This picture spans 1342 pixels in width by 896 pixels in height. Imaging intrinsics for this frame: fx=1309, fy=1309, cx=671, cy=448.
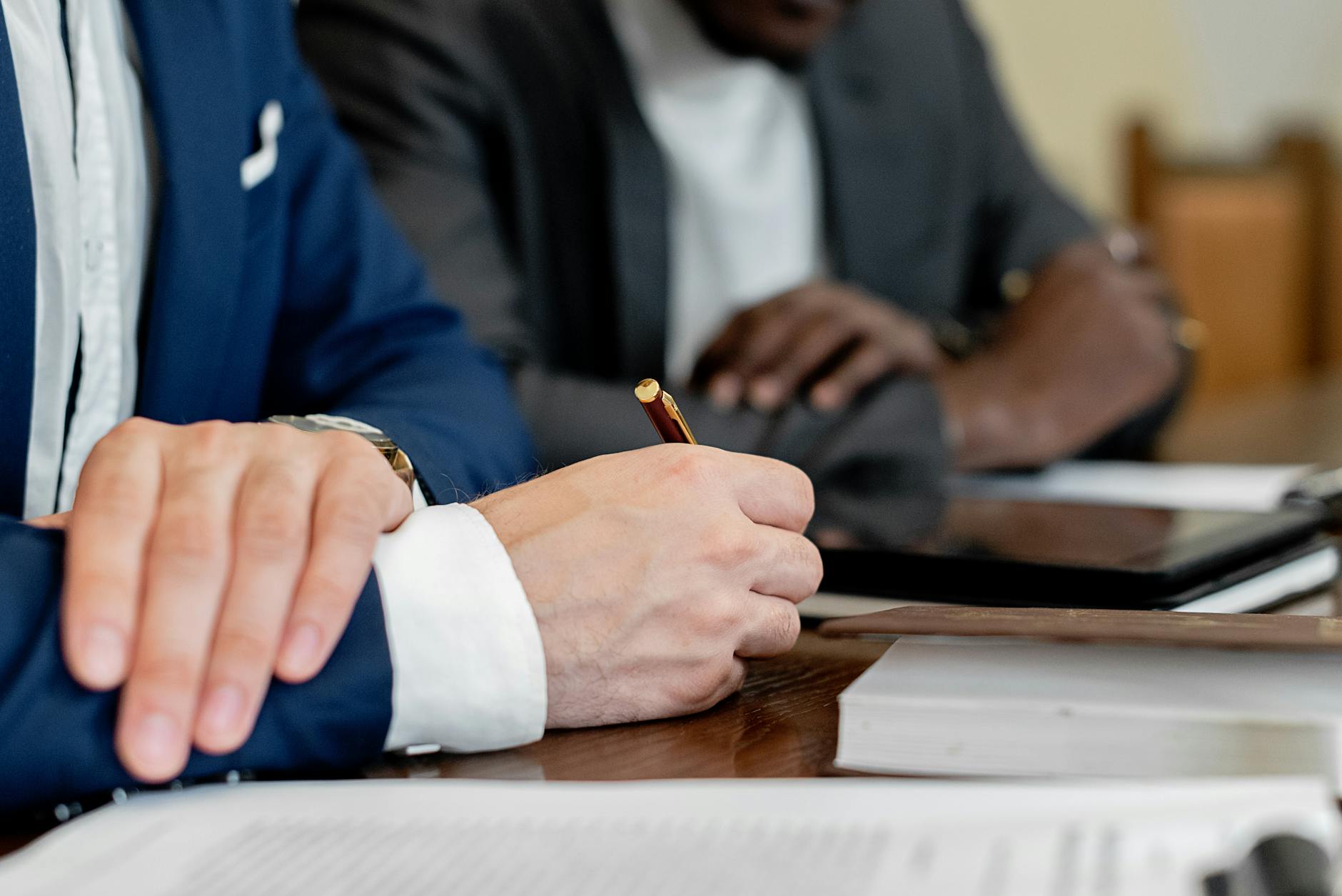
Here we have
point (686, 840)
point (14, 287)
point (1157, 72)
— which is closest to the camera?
point (686, 840)

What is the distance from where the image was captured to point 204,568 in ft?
1.16

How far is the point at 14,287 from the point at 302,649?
273 millimetres

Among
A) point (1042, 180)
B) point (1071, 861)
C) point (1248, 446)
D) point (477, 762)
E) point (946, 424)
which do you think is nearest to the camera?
point (1071, 861)

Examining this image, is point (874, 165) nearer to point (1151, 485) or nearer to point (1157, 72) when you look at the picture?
point (1151, 485)

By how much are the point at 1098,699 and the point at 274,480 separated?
0.24m

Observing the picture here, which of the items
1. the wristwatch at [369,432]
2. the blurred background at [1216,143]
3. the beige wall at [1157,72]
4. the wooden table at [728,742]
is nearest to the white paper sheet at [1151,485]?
the wooden table at [728,742]

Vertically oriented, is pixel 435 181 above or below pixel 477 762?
above

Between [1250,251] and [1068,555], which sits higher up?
[1068,555]

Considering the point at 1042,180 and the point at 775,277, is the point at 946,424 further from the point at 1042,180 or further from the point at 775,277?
the point at 1042,180

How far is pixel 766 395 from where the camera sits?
101 cm

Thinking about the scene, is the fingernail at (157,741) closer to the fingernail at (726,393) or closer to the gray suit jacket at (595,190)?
the gray suit jacket at (595,190)

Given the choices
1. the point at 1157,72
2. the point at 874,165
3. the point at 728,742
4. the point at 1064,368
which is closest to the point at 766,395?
the point at 1064,368

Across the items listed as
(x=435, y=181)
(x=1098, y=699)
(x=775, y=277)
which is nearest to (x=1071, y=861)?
(x=1098, y=699)

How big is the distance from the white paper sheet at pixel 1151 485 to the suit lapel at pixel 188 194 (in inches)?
18.5
